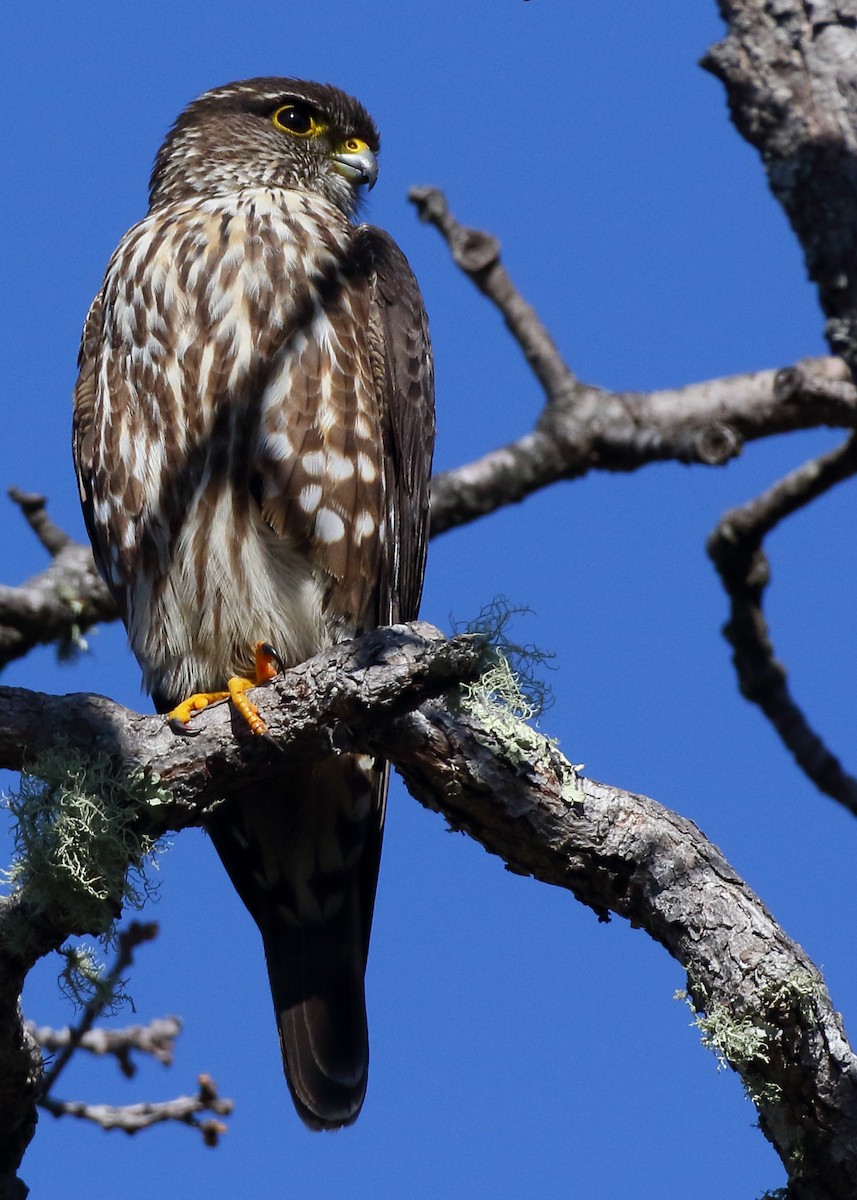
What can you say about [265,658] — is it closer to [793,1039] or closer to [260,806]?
[260,806]

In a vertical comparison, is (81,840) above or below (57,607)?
below

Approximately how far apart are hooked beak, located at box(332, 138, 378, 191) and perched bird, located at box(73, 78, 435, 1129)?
0.84 m

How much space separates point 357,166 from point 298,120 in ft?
0.92

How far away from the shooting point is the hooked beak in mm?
5008

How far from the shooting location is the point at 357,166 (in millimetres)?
5012

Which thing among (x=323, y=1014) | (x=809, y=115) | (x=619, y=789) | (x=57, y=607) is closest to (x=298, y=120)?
(x=57, y=607)

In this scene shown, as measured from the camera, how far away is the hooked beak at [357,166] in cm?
501

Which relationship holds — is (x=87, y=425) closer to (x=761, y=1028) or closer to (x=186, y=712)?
(x=186, y=712)

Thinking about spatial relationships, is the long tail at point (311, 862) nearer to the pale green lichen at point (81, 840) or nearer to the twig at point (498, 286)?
the pale green lichen at point (81, 840)

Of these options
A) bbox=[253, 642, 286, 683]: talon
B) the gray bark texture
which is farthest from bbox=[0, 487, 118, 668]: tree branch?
the gray bark texture

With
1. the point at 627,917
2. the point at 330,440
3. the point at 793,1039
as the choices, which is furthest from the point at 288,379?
the point at 793,1039

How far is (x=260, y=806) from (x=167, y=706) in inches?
15.5

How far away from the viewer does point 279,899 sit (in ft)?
12.9

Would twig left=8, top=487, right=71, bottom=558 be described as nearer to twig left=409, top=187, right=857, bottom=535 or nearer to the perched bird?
the perched bird
